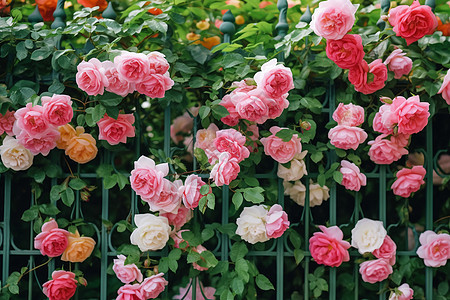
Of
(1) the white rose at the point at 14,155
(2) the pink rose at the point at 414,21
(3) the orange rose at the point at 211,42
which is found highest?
(2) the pink rose at the point at 414,21

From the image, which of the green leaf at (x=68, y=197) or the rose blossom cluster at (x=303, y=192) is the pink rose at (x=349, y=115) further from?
the green leaf at (x=68, y=197)

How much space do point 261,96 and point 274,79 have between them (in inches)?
4.2

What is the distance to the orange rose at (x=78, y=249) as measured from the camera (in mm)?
1923

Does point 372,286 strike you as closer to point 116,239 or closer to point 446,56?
point 446,56

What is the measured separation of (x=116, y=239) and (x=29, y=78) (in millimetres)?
1022

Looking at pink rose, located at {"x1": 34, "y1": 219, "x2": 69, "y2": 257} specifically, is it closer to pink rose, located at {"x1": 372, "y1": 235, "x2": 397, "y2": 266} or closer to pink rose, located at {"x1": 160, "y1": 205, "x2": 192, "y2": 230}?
pink rose, located at {"x1": 160, "y1": 205, "x2": 192, "y2": 230}

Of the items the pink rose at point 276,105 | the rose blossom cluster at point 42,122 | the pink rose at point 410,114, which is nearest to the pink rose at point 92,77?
the rose blossom cluster at point 42,122

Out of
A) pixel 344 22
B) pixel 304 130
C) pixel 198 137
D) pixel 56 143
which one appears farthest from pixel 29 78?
pixel 344 22

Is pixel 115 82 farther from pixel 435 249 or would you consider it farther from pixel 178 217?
pixel 435 249

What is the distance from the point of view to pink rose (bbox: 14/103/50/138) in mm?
1813

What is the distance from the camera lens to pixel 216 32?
2469 mm

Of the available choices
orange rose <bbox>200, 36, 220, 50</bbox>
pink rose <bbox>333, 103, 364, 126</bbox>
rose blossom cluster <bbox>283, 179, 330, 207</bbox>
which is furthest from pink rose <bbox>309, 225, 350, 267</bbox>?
orange rose <bbox>200, 36, 220, 50</bbox>

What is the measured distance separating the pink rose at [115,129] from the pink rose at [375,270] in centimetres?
121

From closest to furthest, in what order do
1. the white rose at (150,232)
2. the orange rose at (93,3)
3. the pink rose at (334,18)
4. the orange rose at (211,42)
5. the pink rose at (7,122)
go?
the pink rose at (334,18), the white rose at (150,232), the pink rose at (7,122), the orange rose at (93,3), the orange rose at (211,42)
